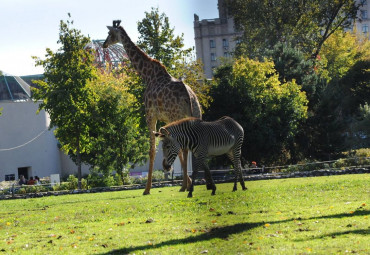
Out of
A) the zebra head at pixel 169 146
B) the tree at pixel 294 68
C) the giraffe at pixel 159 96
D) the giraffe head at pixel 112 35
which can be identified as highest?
the tree at pixel 294 68

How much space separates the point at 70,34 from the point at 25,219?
2425 cm

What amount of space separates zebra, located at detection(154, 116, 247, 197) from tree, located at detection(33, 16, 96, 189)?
1805cm

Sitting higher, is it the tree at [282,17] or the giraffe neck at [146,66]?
the tree at [282,17]

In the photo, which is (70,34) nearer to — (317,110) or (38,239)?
(317,110)

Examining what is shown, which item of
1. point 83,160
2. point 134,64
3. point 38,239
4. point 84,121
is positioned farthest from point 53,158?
point 38,239

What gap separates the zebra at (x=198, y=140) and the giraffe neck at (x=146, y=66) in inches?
191

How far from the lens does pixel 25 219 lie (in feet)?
52.6

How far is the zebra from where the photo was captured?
1811 cm

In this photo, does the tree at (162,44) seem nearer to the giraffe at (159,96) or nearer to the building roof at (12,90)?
the giraffe at (159,96)

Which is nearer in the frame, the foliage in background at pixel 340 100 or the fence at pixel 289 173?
the fence at pixel 289 173

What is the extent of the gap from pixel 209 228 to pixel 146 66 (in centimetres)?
1523

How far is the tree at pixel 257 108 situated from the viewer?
148 ft

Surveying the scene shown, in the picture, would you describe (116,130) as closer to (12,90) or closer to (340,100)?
(340,100)

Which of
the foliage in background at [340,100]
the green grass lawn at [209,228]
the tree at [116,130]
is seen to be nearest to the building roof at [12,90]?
the tree at [116,130]
